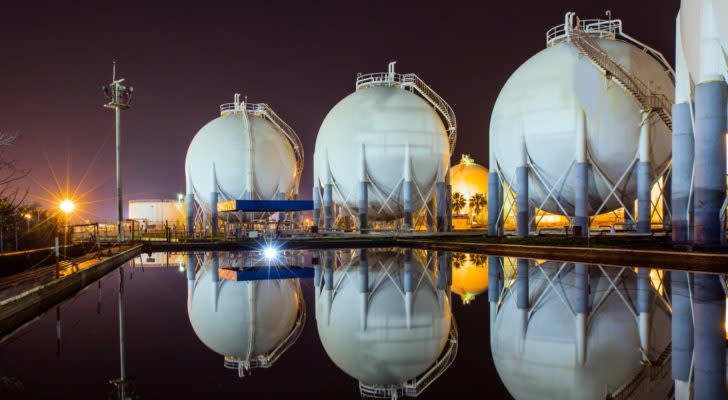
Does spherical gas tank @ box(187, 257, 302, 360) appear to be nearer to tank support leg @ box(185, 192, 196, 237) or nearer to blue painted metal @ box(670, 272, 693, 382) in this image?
blue painted metal @ box(670, 272, 693, 382)

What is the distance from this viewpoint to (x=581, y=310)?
8797 millimetres

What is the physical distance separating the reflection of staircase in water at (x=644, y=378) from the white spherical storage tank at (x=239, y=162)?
45297 millimetres

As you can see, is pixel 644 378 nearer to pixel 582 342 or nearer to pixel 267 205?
pixel 582 342

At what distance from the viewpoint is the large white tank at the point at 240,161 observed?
49.7m

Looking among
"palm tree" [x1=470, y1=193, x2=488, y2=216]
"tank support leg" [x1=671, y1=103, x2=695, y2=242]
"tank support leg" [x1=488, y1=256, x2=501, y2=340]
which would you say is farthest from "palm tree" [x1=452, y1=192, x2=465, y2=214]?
"tank support leg" [x1=488, y1=256, x2=501, y2=340]

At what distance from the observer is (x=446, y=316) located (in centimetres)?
891

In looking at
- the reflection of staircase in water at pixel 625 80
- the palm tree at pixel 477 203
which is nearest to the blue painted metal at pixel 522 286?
the reflection of staircase in water at pixel 625 80

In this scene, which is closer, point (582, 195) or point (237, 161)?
point (582, 195)

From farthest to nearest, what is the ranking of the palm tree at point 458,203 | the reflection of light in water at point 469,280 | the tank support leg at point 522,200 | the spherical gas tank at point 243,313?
1. the palm tree at point 458,203
2. the tank support leg at point 522,200
3. the reflection of light in water at point 469,280
4. the spherical gas tank at point 243,313

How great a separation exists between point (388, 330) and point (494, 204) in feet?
92.4

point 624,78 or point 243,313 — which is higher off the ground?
point 624,78

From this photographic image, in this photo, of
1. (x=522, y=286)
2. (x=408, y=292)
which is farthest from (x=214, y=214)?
(x=522, y=286)

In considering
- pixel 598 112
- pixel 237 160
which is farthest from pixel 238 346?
pixel 237 160

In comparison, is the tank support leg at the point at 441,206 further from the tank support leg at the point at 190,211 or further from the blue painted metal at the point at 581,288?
the blue painted metal at the point at 581,288
